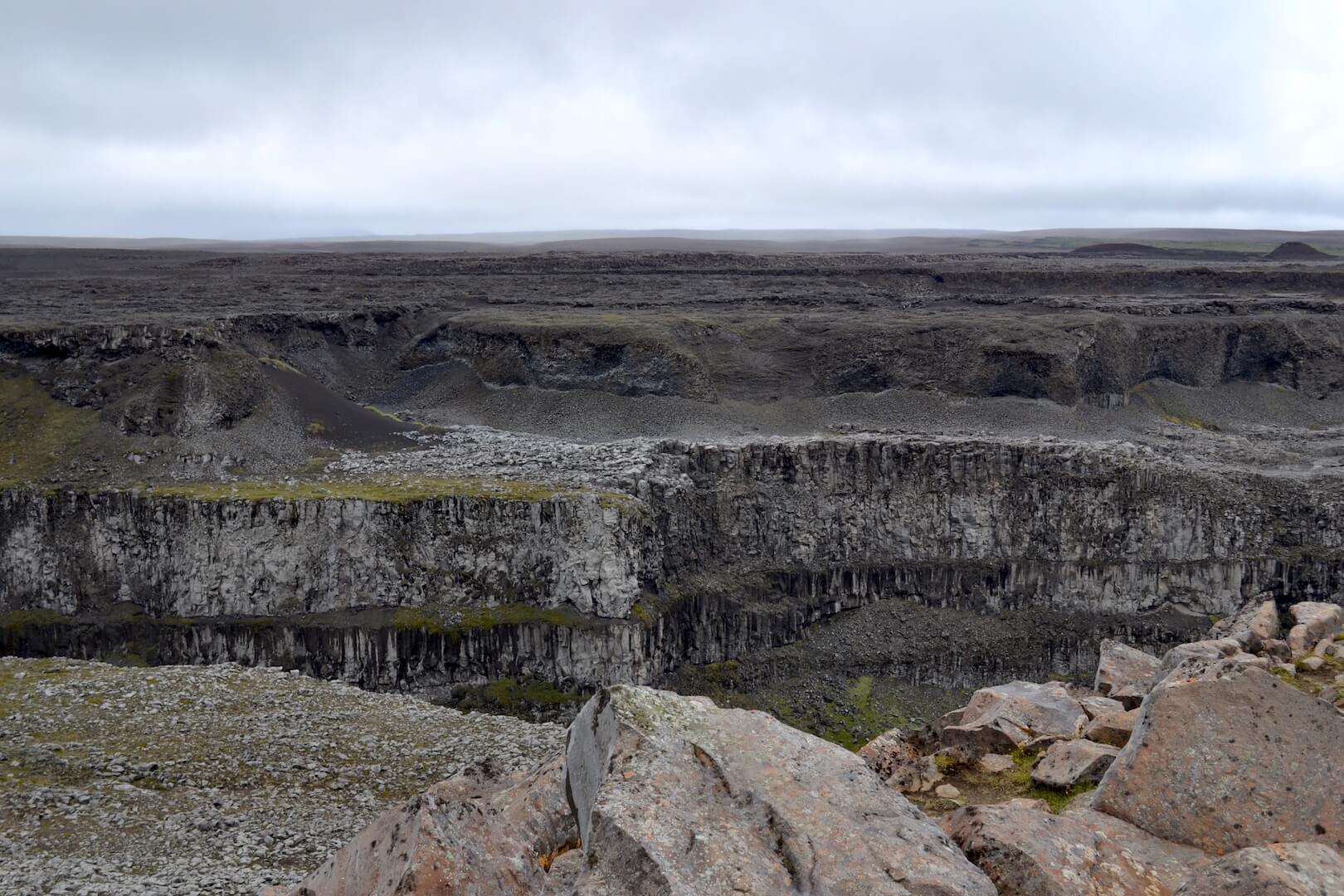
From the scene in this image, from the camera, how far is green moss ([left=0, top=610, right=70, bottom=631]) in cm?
3894

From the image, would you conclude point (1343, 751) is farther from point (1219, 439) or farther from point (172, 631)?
point (1219, 439)

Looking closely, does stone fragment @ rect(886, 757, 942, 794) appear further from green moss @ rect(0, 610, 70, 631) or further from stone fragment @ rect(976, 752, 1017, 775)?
green moss @ rect(0, 610, 70, 631)

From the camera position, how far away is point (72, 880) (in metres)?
19.2

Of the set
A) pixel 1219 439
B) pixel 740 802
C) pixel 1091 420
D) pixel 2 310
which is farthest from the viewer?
pixel 2 310

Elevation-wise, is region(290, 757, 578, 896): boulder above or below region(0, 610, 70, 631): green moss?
above

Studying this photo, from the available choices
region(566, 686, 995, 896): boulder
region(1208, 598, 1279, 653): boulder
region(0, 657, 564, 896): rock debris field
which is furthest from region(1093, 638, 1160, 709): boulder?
region(0, 657, 564, 896): rock debris field

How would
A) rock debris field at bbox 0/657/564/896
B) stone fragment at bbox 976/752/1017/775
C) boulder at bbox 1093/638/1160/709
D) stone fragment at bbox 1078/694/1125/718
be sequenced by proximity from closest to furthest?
1. stone fragment at bbox 976/752/1017/775
2. stone fragment at bbox 1078/694/1125/718
3. rock debris field at bbox 0/657/564/896
4. boulder at bbox 1093/638/1160/709

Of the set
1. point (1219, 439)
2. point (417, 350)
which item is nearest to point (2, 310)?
point (417, 350)

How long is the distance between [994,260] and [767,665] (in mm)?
72051

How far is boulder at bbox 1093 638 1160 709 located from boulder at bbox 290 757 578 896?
13.7m

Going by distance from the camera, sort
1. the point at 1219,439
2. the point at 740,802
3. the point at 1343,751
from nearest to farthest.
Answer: the point at 740,802 < the point at 1343,751 < the point at 1219,439

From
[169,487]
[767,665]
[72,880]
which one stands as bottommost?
[767,665]

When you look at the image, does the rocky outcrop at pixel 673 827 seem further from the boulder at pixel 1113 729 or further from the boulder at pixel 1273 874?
the boulder at pixel 1113 729

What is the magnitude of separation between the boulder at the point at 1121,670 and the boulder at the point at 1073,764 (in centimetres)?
628
